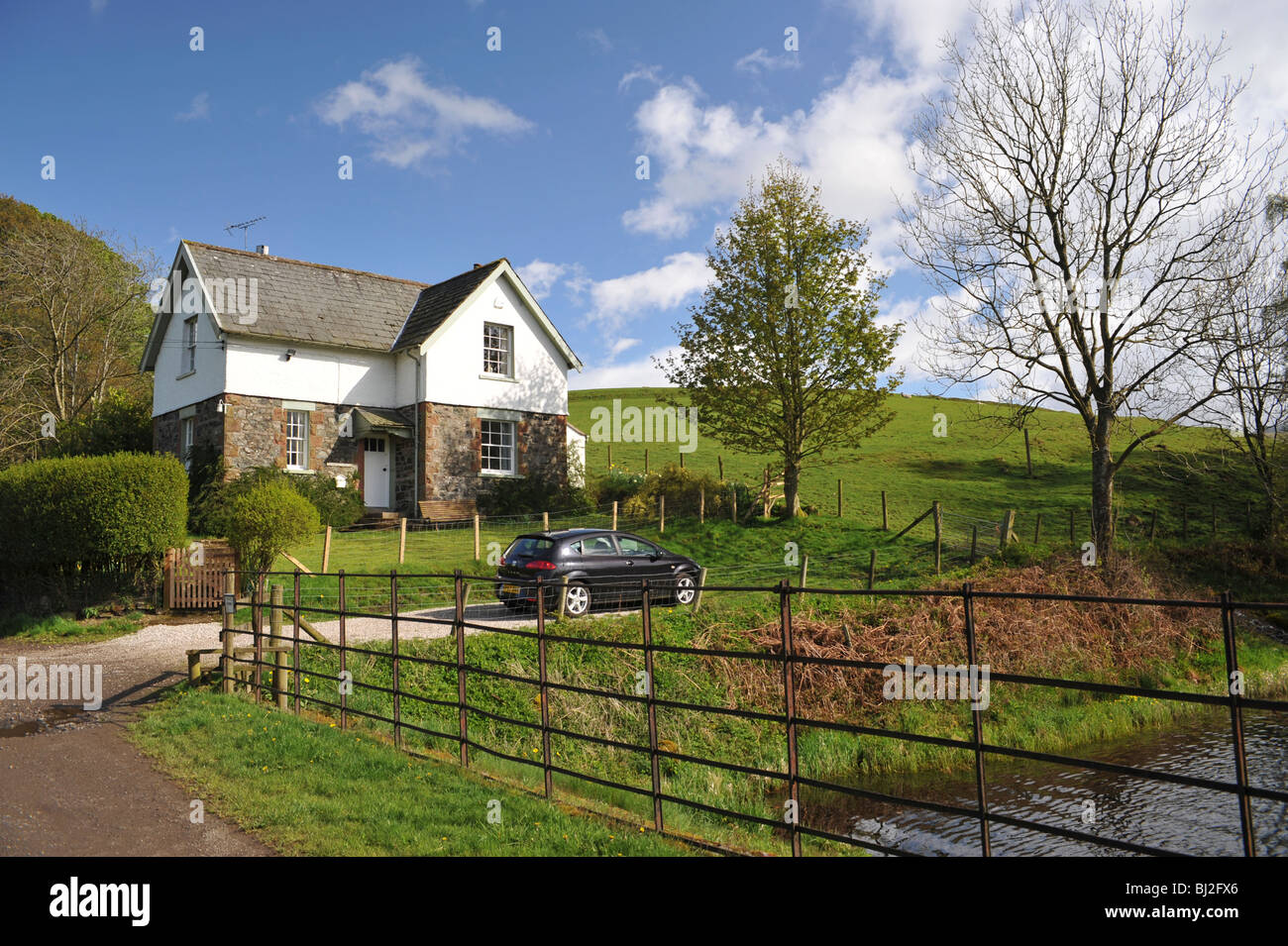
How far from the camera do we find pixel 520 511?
2909cm

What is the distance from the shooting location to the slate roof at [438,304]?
2856 centimetres

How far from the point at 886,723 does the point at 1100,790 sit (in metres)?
3.38

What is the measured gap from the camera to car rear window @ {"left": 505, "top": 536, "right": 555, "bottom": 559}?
15.1m

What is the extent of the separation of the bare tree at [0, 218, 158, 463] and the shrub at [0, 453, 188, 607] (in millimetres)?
16501

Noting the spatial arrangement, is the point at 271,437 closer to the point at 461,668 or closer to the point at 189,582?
the point at 189,582

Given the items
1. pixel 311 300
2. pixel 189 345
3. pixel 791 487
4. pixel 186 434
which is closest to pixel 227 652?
pixel 791 487

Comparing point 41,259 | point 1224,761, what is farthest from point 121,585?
point 41,259

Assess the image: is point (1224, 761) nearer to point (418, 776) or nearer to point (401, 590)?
point (418, 776)

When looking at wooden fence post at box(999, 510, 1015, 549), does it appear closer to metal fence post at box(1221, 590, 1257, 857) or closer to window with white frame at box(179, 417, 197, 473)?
metal fence post at box(1221, 590, 1257, 857)

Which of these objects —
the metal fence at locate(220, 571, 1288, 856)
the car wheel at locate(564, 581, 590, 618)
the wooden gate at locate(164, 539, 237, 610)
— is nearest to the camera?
the metal fence at locate(220, 571, 1288, 856)

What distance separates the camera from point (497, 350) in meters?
30.0

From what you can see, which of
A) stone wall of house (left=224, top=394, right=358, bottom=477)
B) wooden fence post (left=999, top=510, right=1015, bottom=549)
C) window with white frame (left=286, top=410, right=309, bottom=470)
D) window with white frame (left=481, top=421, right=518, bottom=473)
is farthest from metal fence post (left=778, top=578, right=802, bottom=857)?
window with white frame (left=481, top=421, right=518, bottom=473)
